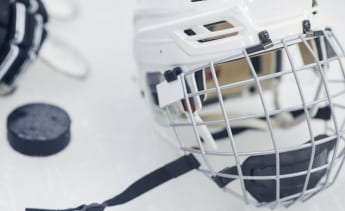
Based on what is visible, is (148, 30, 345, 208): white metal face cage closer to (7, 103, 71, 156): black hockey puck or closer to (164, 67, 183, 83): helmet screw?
(164, 67, 183, 83): helmet screw

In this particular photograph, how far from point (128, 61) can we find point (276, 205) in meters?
0.59

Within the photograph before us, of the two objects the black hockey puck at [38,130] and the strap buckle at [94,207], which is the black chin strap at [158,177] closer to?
the strap buckle at [94,207]

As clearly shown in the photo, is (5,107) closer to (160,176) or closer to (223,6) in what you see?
(160,176)

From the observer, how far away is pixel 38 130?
1048mm

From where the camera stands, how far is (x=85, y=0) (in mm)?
1538

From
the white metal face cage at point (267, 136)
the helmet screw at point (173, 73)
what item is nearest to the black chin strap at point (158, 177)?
the white metal face cage at point (267, 136)

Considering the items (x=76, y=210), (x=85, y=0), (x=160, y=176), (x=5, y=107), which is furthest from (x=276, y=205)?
(x=85, y=0)

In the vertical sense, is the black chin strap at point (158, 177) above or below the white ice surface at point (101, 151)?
below

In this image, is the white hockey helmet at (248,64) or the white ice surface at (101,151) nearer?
the white hockey helmet at (248,64)

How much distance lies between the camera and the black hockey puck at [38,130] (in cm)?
102

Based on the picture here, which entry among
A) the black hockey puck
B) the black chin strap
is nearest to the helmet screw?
the black chin strap

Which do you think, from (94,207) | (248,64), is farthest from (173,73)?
(94,207)

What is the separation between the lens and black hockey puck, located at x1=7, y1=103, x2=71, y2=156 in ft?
3.36

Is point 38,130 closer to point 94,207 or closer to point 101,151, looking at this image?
point 101,151
